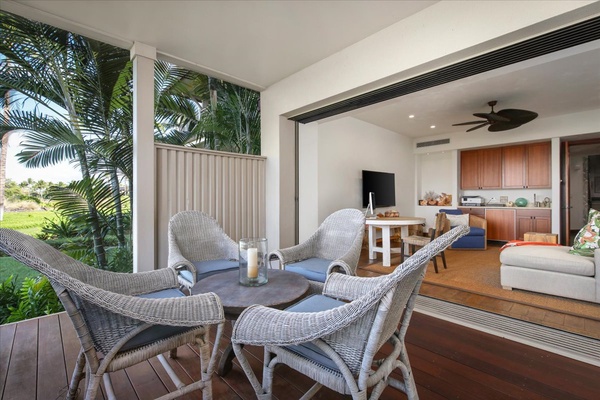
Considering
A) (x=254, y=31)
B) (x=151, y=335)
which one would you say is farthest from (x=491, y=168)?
(x=151, y=335)

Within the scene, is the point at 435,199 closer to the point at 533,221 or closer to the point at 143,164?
the point at 533,221

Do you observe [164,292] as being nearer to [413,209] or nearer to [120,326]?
[120,326]

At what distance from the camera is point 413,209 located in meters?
7.60

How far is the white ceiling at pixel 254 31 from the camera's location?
7.30ft

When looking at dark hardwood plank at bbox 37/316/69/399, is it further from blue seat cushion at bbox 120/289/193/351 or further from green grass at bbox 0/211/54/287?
green grass at bbox 0/211/54/287

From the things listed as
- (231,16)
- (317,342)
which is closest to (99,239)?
(231,16)

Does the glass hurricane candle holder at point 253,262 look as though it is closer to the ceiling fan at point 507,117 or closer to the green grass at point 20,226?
the green grass at point 20,226

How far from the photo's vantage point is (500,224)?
627cm

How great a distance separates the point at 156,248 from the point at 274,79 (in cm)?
251

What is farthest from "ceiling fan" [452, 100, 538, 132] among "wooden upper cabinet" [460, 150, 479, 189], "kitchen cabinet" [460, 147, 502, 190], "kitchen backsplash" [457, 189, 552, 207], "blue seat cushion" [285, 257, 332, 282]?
"blue seat cushion" [285, 257, 332, 282]

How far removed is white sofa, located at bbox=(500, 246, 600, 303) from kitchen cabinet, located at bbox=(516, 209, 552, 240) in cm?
319

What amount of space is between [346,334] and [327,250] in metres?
1.68

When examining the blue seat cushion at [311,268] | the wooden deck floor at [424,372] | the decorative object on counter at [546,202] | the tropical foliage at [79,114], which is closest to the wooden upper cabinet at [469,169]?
the decorative object on counter at [546,202]

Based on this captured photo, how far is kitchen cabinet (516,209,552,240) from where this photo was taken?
5648 millimetres
